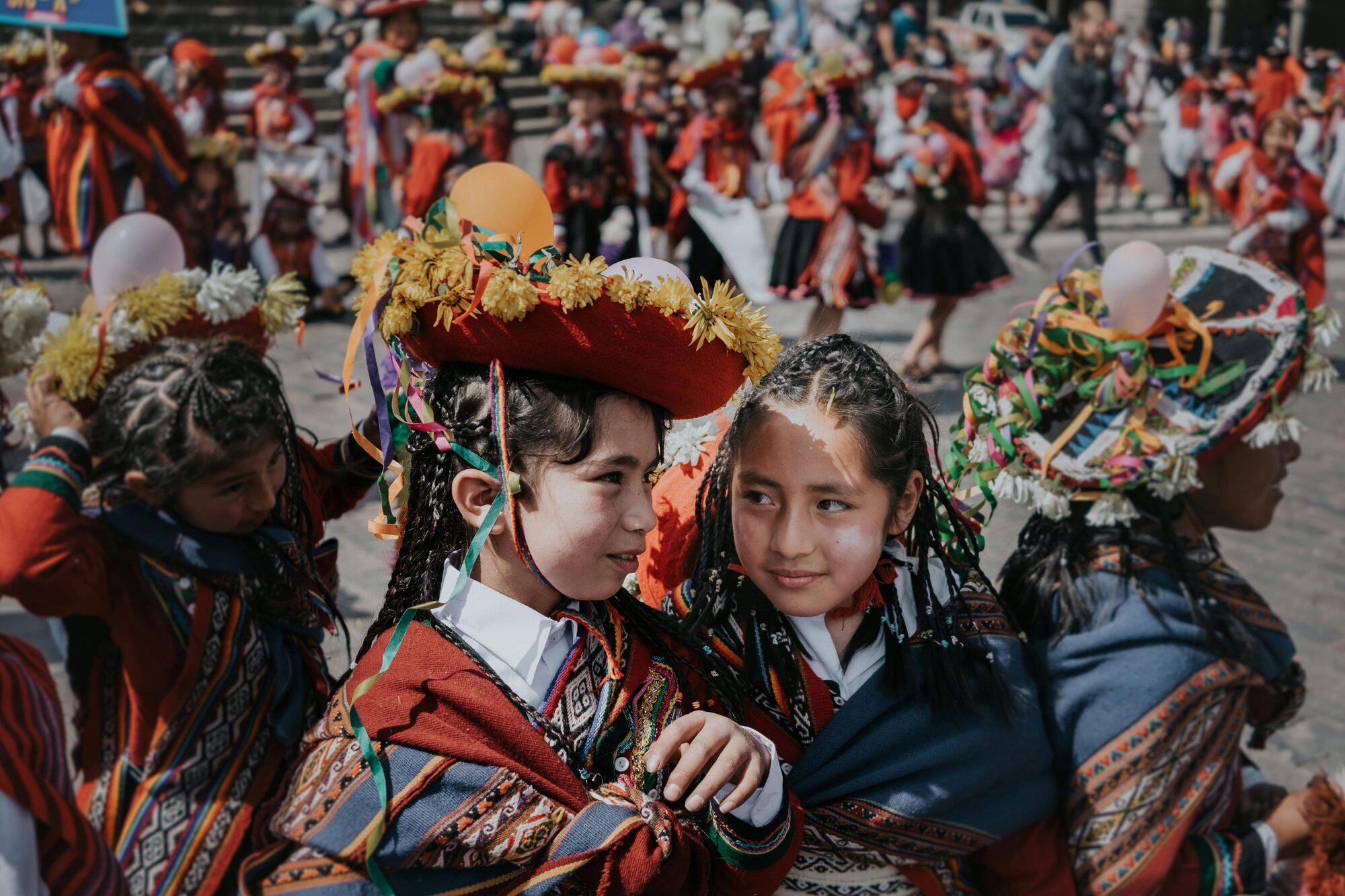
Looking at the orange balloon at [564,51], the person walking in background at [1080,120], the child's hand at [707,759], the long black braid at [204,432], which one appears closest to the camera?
the child's hand at [707,759]

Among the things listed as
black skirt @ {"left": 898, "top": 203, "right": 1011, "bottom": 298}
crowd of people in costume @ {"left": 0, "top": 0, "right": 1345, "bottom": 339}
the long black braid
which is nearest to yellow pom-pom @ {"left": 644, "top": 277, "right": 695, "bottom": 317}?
the long black braid

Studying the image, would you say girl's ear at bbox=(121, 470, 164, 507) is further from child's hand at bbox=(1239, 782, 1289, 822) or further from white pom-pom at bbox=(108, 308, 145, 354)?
child's hand at bbox=(1239, 782, 1289, 822)

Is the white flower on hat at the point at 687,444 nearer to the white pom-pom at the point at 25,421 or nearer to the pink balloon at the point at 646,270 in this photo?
the pink balloon at the point at 646,270

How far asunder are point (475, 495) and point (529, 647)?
0.71ft

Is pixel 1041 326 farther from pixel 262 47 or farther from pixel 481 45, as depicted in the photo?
pixel 481 45

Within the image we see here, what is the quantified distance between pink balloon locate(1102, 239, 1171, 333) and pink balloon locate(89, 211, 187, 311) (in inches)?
77.9

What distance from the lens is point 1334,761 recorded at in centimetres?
397

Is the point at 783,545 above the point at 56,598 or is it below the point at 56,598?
above

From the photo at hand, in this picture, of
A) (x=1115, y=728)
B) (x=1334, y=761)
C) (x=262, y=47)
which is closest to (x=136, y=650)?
(x=1115, y=728)

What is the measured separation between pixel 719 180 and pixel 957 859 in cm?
856

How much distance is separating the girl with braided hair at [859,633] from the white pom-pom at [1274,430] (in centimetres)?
70

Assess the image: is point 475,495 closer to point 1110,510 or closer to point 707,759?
point 707,759

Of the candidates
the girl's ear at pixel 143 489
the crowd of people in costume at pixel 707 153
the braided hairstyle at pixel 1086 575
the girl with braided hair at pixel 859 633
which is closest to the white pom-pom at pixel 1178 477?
the braided hairstyle at pixel 1086 575

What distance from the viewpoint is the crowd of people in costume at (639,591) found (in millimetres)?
1617
